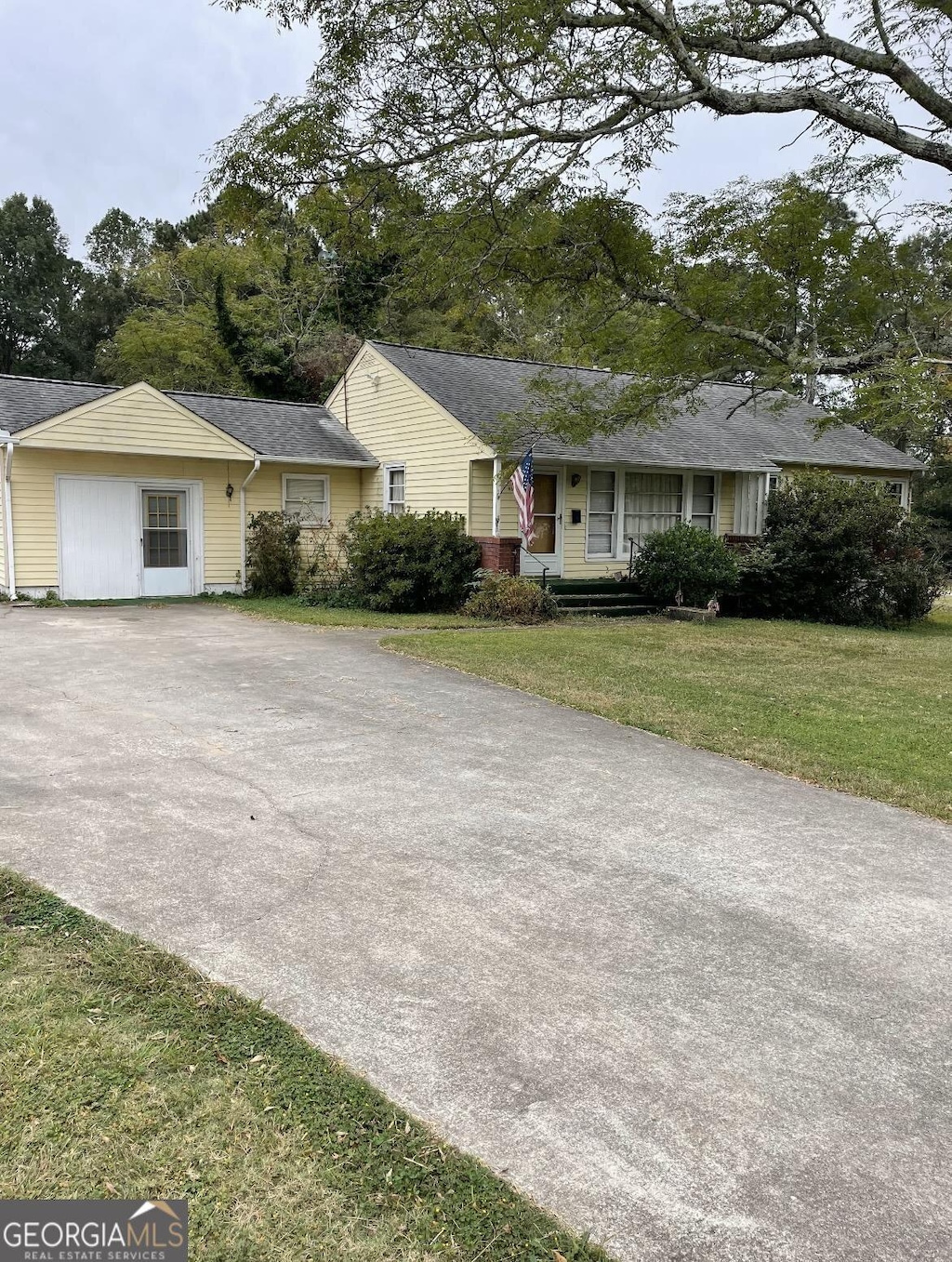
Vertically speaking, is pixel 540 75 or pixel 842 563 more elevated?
pixel 540 75

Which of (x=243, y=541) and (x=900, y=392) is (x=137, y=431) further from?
(x=900, y=392)

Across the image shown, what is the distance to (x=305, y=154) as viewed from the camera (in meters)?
8.93

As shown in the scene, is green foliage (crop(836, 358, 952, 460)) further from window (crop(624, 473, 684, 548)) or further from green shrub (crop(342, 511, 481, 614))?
window (crop(624, 473, 684, 548))

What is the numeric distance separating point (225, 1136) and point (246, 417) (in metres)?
18.3

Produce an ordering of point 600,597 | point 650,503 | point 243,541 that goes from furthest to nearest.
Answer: point 650,503 → point 243,541 → point 600,597

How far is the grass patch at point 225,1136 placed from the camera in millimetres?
2061

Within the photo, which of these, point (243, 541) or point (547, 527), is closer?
point (547, 527)

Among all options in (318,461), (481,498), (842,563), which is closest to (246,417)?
(318,461)

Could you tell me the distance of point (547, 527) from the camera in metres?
17.4

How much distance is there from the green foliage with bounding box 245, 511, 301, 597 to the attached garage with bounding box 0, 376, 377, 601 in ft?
0.84

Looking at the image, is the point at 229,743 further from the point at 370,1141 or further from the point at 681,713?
the point at 370,1141

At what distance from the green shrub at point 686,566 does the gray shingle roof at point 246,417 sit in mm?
6646

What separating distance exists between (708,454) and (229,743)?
49.9 feet

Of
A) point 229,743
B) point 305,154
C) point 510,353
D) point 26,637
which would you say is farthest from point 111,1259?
point 510,353
